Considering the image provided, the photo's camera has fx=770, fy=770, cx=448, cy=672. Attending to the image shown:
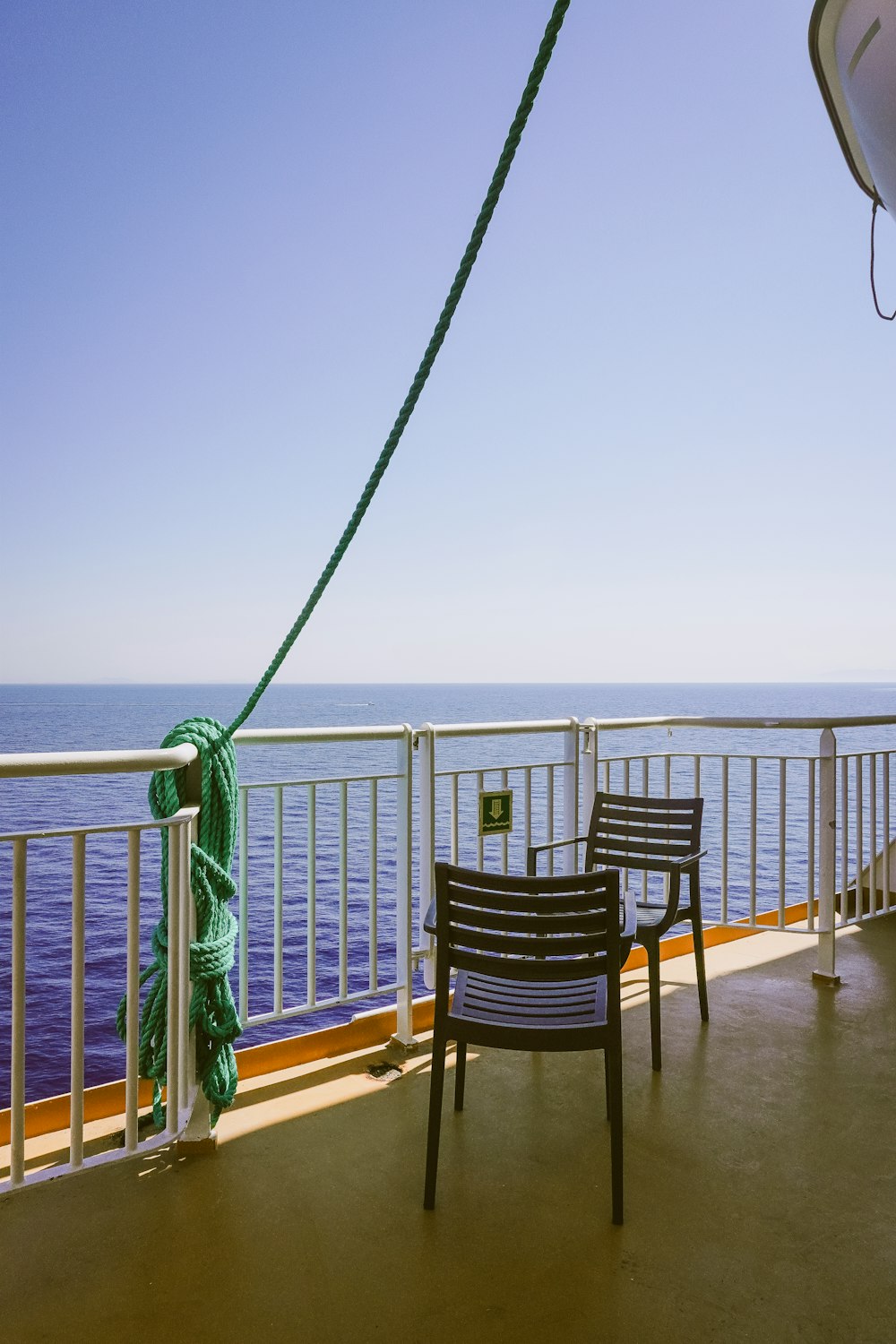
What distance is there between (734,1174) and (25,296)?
36953 millimetres

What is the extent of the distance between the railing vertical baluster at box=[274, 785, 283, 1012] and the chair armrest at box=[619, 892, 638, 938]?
110 cm

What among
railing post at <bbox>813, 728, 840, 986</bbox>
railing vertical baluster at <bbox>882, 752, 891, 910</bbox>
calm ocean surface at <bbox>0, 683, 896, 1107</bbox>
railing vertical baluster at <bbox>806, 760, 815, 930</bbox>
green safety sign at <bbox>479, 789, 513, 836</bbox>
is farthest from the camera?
calm ocean surface at <bbox>0, 683, 896, 1107</bbox>

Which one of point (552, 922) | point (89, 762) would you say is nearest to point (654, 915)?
point (552, 922)

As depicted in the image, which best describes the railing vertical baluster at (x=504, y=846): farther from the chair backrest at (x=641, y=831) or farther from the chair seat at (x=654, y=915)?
the chair seat at (x=654, y=915)

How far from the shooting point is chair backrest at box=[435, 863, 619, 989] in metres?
1.79

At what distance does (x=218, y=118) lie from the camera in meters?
7.63

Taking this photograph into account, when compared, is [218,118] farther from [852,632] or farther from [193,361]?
[852,632]

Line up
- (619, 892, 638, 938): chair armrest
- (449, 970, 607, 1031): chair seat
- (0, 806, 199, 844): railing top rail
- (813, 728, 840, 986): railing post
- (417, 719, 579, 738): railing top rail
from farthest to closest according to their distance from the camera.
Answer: (813, 728, 840, 986): railing post < (417, 719, 579, 738): railing top rail < (619, 892, 638, 938): chair armrest < (449, 970, 607, 1031): chair seat < (0, 806, 199, 844): railing top rail

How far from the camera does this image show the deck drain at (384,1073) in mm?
2662

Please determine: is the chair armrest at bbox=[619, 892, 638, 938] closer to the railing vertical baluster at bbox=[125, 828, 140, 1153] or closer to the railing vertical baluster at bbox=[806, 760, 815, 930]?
the railing vertical baluster at bbox=[125, 828, 140, 1153]

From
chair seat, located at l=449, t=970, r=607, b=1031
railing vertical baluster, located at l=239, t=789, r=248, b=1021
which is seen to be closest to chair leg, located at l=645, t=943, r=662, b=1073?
chair seat, located at l=449, t=970, r=607, b=1031

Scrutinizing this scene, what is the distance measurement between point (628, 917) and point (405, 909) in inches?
39.7

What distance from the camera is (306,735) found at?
2.49m

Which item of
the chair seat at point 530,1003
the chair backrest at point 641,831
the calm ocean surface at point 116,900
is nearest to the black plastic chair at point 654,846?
the chair backrest at point 641,831
